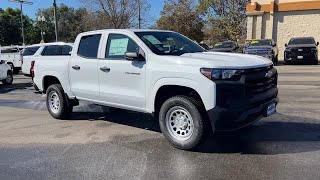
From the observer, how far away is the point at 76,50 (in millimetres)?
8055

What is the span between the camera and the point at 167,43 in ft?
22.6

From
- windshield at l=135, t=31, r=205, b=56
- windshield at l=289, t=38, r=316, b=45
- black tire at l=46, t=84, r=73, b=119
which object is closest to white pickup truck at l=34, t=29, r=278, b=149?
windshield at l=135, t=31, r=205, b=56

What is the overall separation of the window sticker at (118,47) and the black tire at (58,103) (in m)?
1.96

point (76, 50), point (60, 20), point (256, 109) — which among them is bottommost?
point (256, 109)

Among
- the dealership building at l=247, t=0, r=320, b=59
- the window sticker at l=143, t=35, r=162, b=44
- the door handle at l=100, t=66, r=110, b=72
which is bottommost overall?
the door handle at l=100, t=66, r=110, b=72

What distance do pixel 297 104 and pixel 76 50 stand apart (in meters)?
5.48

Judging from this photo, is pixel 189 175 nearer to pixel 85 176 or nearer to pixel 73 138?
pixel 85 176

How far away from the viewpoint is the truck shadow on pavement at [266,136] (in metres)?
6.00

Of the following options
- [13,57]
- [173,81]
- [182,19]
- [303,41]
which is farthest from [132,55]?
[182,19]

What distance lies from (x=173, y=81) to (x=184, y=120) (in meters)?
0.64

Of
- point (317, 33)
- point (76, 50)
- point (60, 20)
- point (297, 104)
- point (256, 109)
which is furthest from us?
point (60, 20)

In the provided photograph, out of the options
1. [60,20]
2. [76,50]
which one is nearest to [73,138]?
[76,50]

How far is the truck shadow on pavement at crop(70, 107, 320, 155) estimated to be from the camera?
600cm

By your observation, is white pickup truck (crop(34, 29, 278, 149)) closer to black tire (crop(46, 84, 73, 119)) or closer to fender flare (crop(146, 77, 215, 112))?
fender flare (crop(146, 77, 215, 112))
